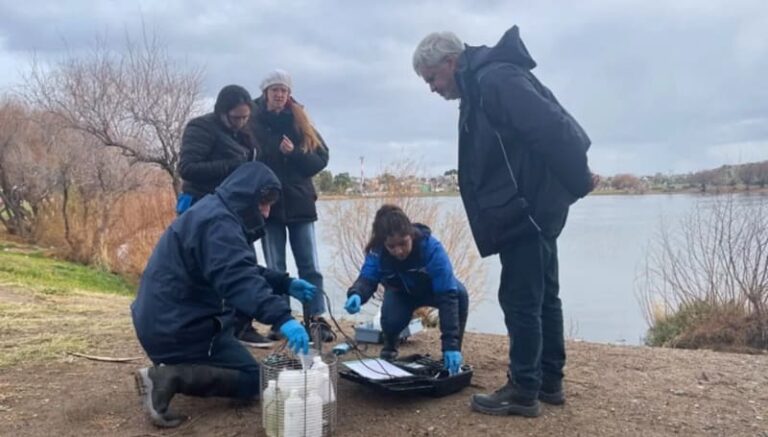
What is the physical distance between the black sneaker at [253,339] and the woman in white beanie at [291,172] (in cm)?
39

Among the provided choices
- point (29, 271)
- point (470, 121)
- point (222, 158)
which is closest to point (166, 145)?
point (29, 271)

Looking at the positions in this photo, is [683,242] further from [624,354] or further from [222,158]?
[222,158]

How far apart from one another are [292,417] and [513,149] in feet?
4.88

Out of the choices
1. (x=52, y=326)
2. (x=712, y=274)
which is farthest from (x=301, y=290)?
(x=712, y=274)

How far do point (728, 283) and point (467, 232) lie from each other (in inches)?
119

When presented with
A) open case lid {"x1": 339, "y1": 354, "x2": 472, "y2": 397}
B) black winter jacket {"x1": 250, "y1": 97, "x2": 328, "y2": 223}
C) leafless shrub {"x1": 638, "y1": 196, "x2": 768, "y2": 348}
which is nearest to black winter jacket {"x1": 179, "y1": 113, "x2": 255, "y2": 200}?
black winter jacket {"x1": 250, "y1": 97, "x2": 328, "y2": 223}

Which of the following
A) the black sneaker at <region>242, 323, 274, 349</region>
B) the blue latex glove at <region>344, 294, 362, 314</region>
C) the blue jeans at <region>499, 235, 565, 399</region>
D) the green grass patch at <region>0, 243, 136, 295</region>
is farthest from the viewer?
the green grass patch at <region>0, 243, 136, 295</region>

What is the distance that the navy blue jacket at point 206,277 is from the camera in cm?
298

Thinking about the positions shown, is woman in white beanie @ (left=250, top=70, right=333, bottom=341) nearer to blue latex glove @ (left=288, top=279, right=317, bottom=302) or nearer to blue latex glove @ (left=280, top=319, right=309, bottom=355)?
blue latex glove @ (left=288, top=279, right=317, bottom=302)

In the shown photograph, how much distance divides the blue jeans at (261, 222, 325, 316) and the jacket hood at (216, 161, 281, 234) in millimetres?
1383

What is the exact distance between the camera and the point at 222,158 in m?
4.24

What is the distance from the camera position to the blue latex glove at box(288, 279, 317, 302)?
3.49 metres

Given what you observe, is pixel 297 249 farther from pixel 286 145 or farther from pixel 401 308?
pixel 401 308

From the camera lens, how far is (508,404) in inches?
129
